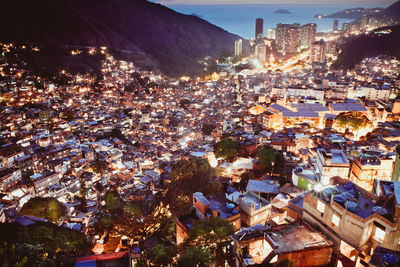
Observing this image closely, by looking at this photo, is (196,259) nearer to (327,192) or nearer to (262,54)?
(327,192)

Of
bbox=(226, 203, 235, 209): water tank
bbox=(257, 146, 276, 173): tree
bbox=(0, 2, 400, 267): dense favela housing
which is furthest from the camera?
bbox=(257, 146, 276, 173): tree

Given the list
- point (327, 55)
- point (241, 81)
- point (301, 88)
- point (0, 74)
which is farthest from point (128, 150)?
point (327, 55)

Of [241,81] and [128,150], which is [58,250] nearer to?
[128,150]


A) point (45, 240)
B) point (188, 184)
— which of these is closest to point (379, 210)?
point (188, 184)

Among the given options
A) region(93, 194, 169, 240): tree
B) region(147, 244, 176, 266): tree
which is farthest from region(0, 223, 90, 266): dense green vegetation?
region(147, 244, 176, 266): tree

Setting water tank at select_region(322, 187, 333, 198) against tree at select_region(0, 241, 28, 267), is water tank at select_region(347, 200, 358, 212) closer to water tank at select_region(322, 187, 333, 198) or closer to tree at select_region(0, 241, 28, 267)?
water tank at select_region(322, 187, 333, 198)

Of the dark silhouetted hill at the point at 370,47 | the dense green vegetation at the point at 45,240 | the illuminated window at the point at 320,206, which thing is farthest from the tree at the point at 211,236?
the dark silhouetted hill at the point at 370,47
